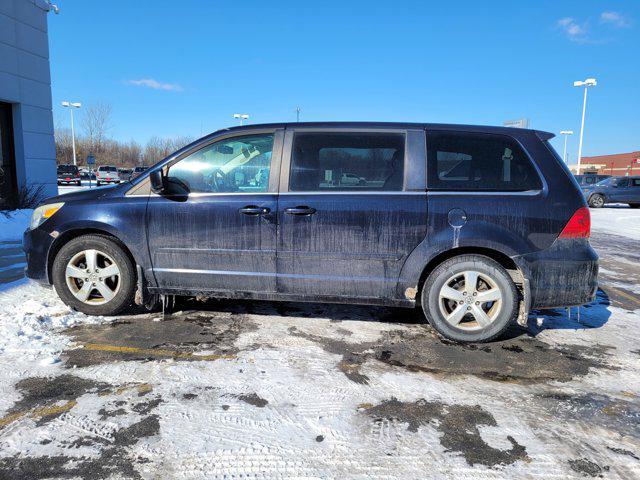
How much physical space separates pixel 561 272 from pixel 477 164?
115 cm

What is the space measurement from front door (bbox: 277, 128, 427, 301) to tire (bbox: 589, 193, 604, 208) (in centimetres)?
2380

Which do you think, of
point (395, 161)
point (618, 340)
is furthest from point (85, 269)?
point (618, 340)

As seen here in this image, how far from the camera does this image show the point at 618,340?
154 inches

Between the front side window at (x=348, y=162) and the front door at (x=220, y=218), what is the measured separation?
0.24 meters

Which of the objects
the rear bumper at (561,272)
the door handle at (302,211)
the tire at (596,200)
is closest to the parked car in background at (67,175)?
the tire at (596,200)

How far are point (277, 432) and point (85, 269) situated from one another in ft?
8.96

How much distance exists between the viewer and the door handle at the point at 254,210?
376 centimetres

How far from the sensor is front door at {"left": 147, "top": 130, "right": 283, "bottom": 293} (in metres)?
3.81

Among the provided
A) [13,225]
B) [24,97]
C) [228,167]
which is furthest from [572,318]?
[24,97]

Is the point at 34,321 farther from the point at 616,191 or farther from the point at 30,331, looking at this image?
the point at 616,191

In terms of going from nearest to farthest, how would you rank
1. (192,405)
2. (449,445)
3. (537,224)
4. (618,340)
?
(449,445) < (192,405) < (537,224) < (618,340)

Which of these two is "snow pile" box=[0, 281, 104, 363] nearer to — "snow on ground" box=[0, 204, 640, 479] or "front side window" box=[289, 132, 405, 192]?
"snow on ground" box=[0, 204, 640, 479]

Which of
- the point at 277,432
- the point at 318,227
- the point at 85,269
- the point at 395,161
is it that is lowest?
the point at 277,432

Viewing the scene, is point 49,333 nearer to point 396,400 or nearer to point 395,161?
point 396,400
